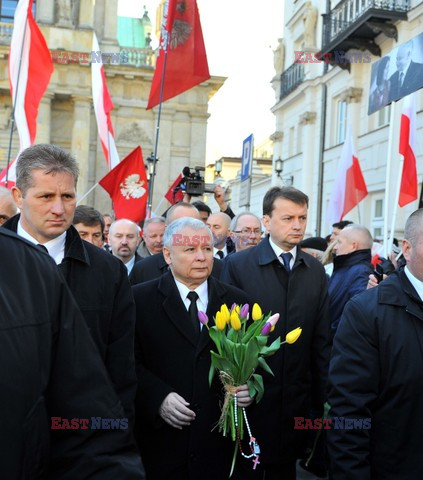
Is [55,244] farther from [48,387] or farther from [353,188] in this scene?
[353,188]

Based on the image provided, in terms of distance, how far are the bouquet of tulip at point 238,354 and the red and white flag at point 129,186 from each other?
716 cm

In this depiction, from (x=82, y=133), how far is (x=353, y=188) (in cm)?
1695

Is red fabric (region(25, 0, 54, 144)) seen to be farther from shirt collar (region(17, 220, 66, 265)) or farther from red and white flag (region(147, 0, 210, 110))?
shirt collar (region(17, 220, 66, 265))

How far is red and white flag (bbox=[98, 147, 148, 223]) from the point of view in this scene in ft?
34.7

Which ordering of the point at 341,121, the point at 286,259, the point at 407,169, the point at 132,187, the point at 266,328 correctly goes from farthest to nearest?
the point at 341,121
the point at 132,187
the point at 407,169
the point at 286,259
the point at 266,328

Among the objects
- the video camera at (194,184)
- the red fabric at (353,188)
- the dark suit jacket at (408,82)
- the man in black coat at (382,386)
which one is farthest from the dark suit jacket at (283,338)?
the red fabric at (353,188)

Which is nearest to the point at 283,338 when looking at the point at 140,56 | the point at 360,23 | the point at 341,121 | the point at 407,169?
the point at 407,169

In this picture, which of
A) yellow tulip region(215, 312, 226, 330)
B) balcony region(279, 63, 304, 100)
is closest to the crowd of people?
yellow tulip region(215, 312, 226, 330)

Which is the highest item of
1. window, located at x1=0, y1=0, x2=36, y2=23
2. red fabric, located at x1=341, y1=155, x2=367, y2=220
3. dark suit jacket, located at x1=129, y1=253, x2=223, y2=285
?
window, located at x1=0, y1=0, x2=36, y2=23

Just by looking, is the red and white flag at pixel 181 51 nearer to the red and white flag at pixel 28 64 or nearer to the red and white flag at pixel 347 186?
the red and white flag at pixel 28 64

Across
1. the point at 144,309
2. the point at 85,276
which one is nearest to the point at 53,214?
the point at 85,276

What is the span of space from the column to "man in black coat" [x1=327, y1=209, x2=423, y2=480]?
2414cm

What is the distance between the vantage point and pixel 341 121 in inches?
883

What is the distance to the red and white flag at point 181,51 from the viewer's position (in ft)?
32.3
